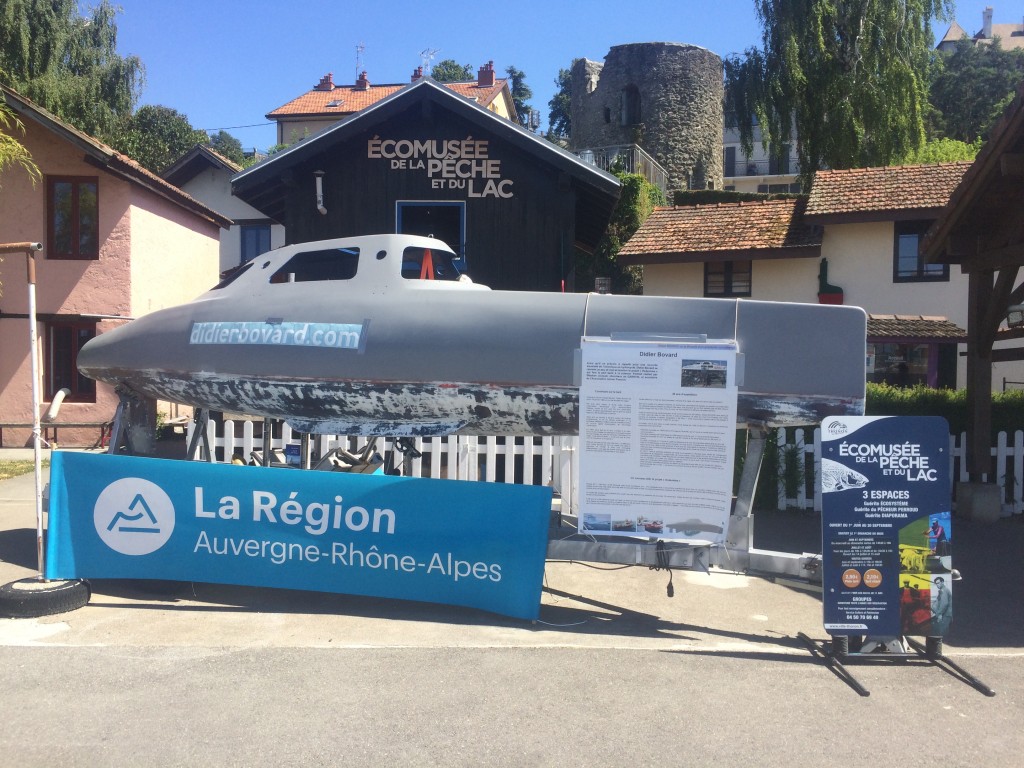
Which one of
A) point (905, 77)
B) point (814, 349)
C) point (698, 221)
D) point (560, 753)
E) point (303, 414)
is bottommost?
point (560, 753)

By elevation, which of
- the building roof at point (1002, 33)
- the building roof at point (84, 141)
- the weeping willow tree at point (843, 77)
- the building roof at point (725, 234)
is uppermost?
the building roof at point (1002, 33)

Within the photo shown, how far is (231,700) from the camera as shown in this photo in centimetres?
484

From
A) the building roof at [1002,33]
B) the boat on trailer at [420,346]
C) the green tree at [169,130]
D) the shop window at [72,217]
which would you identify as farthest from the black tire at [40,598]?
the building roof at [1002,33]

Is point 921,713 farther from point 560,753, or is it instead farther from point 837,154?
point 837,154

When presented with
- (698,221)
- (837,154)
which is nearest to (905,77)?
(837,154)

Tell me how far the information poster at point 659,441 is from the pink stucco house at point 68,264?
1347 cm

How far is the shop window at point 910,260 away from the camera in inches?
764

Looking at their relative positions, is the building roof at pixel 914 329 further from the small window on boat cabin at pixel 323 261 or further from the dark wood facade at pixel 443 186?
the small window on boat cabin at pixel 323 261

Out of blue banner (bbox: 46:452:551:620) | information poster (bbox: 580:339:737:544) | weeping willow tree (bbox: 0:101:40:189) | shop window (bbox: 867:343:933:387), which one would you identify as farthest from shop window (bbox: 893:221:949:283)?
weeping willow tree (bbox: 0:101:40:189)

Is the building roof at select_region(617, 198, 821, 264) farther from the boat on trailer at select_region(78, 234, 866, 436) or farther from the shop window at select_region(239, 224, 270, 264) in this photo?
the boat on trailer at select_region(78, 234, 866, 436)

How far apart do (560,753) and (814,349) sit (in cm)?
356

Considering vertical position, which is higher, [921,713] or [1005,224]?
[1005,224]

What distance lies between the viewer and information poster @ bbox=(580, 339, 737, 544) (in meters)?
6.03

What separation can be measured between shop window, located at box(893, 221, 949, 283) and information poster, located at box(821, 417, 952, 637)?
50.7 feet
